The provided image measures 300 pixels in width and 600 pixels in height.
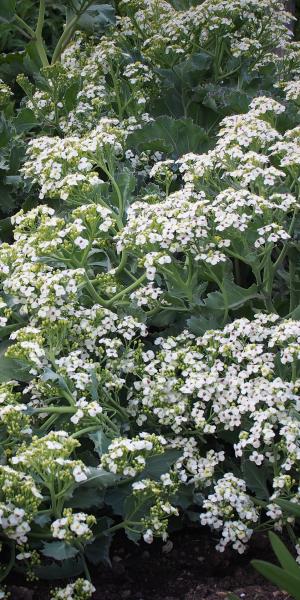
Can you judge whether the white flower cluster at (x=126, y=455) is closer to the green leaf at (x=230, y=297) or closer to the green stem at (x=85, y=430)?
the green stem at (x=85, y=430)

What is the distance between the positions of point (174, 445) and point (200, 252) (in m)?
0.69

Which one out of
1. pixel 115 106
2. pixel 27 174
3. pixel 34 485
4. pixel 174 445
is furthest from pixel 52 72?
pixel 34 485

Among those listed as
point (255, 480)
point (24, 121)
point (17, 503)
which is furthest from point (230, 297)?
point (24, 121)

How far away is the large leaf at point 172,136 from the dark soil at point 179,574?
1.87 metres

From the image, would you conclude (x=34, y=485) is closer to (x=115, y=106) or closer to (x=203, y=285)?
(x=203, y=285)

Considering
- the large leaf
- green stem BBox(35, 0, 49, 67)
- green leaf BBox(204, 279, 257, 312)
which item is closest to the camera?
green leaf BBox(204, 279, 257, 312)

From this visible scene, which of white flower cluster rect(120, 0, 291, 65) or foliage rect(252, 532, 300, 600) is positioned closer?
foliage rect(252, 532, 300, 600)

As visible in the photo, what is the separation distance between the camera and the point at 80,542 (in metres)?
2.60

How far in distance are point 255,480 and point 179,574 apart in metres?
0.41

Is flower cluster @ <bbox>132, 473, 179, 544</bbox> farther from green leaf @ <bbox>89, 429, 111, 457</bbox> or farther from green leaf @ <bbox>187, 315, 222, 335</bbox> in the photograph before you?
green leaf @ <bbox>187, 315, 222, 335</bbox>

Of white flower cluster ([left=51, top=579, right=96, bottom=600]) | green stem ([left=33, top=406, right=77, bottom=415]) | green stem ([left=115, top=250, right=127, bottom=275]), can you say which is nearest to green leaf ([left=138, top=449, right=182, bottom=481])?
green stem ([left=33, top=406, right=77, bottom=415])

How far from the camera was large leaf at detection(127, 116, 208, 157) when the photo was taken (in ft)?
13.2

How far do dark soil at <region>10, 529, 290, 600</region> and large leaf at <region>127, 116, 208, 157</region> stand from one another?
1.87 metres

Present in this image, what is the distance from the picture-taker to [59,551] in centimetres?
250
